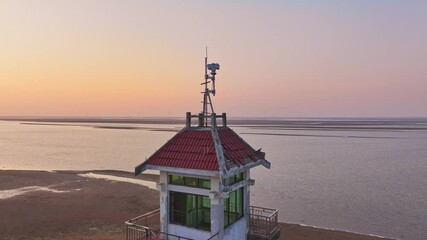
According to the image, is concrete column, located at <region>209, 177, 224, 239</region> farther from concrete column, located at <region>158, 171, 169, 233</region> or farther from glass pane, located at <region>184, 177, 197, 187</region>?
concrete column, located at <region>158, 171, 169, 233</region>

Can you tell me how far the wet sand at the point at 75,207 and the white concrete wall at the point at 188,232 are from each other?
1001 cm

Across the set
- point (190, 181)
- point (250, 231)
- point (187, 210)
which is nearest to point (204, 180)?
point (190, 181)

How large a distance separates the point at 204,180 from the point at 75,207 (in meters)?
20.9

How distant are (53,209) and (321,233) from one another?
21092 millimetres

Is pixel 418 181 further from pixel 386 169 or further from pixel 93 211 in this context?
pixel 93 211

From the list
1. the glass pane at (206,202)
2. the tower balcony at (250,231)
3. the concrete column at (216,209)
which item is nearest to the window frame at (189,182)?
the concrete column at (216,209)

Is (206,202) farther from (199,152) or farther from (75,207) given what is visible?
(75,207)

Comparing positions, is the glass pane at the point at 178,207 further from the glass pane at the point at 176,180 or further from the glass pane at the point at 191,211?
the glass pane at the point at 176,180

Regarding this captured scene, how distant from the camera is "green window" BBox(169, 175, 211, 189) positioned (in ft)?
40.6

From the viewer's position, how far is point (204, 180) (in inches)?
490

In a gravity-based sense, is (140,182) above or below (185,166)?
below

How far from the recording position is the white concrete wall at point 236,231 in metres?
12.7

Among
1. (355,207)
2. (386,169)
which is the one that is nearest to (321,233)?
(355,207)

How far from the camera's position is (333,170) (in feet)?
162
